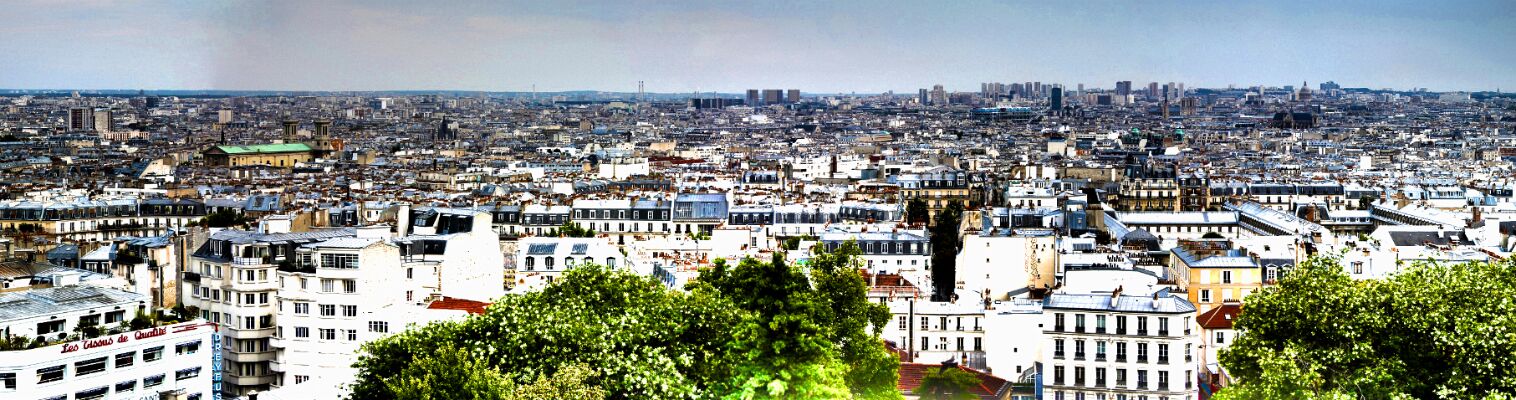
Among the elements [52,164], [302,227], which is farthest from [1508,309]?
[52,164]

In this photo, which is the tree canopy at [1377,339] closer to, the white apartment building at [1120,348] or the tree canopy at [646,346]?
the white apartment building at [1120,348]

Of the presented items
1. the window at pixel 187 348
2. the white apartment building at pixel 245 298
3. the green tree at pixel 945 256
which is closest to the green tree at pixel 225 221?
the white apartment building at pixel 245 298

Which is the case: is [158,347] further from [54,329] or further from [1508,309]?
[1508,309]

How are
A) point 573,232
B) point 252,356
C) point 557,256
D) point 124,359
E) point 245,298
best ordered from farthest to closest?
point 573,232, point 557,256, point 245,298, point 252,356, point 124,359

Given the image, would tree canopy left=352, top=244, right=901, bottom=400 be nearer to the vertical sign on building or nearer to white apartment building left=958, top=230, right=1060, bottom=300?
the vertical sign on building

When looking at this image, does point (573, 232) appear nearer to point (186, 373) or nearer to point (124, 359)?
point (186, 373)

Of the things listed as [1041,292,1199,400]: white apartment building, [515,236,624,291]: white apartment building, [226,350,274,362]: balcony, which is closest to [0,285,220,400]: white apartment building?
[226,350,274,362]: balcony

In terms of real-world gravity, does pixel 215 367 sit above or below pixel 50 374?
below

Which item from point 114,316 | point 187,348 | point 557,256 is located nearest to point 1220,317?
point 557,256
